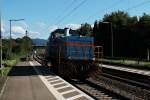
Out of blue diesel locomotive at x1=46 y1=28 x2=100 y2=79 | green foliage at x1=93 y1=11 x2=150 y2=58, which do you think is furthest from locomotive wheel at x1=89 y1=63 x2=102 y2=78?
green foliage at x1=93 y1=11 x2=150 y2=58

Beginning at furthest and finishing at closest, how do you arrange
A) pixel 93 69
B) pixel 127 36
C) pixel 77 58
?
pixel 127 36 < pixel 77 58 < pixel 93 69

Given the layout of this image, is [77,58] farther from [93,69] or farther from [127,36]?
[127,36]

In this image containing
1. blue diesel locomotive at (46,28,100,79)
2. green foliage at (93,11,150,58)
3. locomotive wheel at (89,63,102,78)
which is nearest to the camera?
locomotive wheel at (89,63,102,78)

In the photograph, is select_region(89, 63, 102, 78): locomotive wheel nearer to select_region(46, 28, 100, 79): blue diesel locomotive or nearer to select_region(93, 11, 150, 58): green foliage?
select_region(46, 28, 100, 79): blue diesel locomotive

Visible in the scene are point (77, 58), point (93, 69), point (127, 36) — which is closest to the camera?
point (93, 69)

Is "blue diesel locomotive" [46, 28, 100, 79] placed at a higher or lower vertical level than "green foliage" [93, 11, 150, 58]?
lower

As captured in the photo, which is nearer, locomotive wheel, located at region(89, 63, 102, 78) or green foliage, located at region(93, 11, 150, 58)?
locomotive wheel, located at region(89, 63, 102, 78)

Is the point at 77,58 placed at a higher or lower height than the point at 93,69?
higher

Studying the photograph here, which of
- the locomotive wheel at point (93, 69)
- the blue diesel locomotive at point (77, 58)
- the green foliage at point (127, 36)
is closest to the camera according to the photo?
the locomotive wheel at point (93, 69)

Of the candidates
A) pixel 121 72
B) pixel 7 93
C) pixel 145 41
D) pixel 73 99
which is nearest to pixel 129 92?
pixel 73 99

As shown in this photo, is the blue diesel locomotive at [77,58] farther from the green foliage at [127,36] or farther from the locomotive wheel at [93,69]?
the green foliage at [127,36]

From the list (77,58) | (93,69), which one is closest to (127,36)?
(77,58)

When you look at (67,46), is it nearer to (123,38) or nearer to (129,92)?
(129,92)

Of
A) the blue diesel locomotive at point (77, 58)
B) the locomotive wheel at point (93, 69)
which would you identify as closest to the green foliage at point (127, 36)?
the blue diesel locomotive at point (77, 58)
